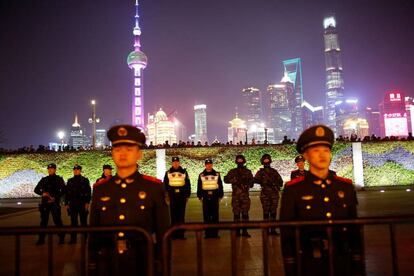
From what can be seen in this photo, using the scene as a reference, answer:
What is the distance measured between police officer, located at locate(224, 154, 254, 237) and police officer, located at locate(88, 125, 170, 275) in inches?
221

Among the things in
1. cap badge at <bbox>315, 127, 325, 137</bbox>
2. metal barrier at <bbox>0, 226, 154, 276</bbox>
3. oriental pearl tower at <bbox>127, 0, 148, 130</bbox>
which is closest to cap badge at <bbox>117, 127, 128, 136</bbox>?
metal barrier at <bbox>0, 226, 154, 276</bbox>

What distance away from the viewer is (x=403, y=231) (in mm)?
8648

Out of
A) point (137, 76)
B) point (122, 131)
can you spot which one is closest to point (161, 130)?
point (137, 76)

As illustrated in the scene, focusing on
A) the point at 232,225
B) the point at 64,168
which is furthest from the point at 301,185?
the point at 64,168

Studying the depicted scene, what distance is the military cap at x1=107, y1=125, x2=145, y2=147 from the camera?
143 inches

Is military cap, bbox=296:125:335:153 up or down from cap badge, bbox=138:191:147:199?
up

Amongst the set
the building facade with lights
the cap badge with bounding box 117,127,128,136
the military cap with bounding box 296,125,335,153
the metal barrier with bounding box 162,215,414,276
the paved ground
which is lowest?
the paved ground

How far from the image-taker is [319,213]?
3383 millimetres

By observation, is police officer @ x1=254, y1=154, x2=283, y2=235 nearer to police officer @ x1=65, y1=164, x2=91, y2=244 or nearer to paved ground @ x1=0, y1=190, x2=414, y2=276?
paved ground @ x1=0, y1=190, x2=414, y2=276

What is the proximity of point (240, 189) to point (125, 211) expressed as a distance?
594 cm

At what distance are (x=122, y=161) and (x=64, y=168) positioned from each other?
1928 centimetres

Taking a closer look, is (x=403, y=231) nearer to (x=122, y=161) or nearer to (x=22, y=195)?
(x=122, y=161)

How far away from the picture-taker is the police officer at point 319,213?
320 cm

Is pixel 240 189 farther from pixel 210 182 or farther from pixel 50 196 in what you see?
pixel 50 196
